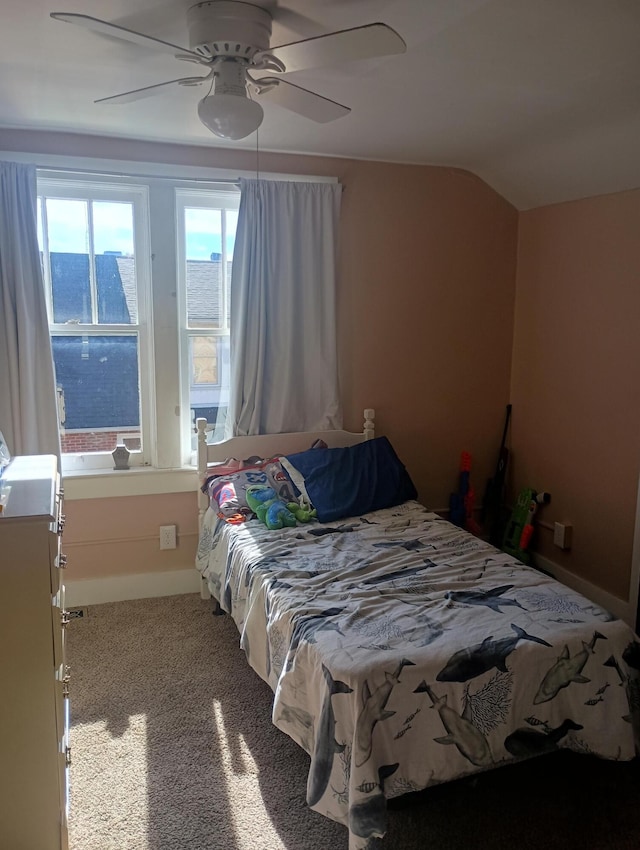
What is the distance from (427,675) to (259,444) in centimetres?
187

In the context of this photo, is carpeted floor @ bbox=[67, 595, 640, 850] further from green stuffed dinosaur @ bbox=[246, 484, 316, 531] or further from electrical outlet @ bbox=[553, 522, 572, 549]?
electrical outlet @ bbox=[553, 522, 572, 549]

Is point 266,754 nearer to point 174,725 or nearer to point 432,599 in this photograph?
point 174,725

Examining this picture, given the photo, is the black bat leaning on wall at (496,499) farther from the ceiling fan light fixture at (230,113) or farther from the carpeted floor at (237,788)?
the ceiling fan light fixture at (230,113)

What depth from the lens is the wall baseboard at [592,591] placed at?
10.6ft

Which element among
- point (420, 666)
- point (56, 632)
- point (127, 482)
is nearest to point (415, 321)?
point (127, 482)

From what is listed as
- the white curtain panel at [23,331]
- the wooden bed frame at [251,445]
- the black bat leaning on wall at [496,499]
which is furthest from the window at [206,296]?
the black bat leaning on wall at [496,499]

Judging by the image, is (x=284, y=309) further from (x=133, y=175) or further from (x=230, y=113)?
(x=230, y=113)

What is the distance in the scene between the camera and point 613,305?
3248 mm

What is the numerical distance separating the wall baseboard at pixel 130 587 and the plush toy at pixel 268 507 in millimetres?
712

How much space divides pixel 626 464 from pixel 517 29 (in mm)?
2064

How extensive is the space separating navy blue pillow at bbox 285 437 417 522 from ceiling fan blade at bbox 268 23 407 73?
6.07ft

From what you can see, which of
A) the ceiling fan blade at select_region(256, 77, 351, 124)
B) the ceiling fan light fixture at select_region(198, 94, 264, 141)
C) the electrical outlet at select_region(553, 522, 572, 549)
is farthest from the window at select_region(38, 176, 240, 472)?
the electrical outlet at select_region(553, 522, 572, 549)

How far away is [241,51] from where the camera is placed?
1904 millimetres

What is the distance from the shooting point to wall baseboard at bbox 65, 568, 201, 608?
3367 mm
